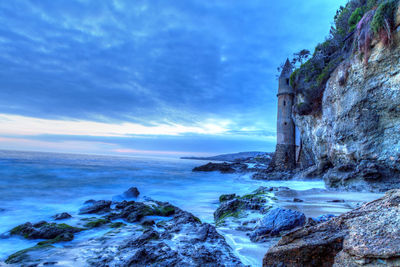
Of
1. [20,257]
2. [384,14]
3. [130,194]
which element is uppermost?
[384,14]

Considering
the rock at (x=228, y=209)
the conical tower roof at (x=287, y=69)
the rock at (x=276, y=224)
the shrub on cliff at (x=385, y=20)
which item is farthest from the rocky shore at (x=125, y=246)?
the conical tower roof at (x=287, y=69)

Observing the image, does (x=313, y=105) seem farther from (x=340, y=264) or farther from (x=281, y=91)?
(x=340, y=264)

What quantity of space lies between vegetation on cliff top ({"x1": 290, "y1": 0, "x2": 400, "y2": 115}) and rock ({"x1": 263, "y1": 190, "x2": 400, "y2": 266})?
8931mm

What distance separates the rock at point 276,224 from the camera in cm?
350

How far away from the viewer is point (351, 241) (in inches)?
66.9

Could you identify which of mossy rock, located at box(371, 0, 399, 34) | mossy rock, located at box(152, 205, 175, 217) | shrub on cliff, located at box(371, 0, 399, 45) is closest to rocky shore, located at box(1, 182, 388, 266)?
mossy rock, located at box(152, 205, 175, 217)

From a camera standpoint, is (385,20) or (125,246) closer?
(125,246)

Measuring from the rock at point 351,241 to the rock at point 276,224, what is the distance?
1.38 meters

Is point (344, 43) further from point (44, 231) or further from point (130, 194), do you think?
point (44, 231)

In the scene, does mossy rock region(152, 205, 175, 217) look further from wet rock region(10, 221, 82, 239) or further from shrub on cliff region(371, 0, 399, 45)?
shrub on cliff region(371, 0, 399, 45)

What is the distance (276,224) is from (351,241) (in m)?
1.99

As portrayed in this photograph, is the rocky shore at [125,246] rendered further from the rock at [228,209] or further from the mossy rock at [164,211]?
the rock at [228,209]

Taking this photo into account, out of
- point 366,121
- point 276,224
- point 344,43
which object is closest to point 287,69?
point 344,43

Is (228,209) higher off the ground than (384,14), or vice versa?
(384,14)
